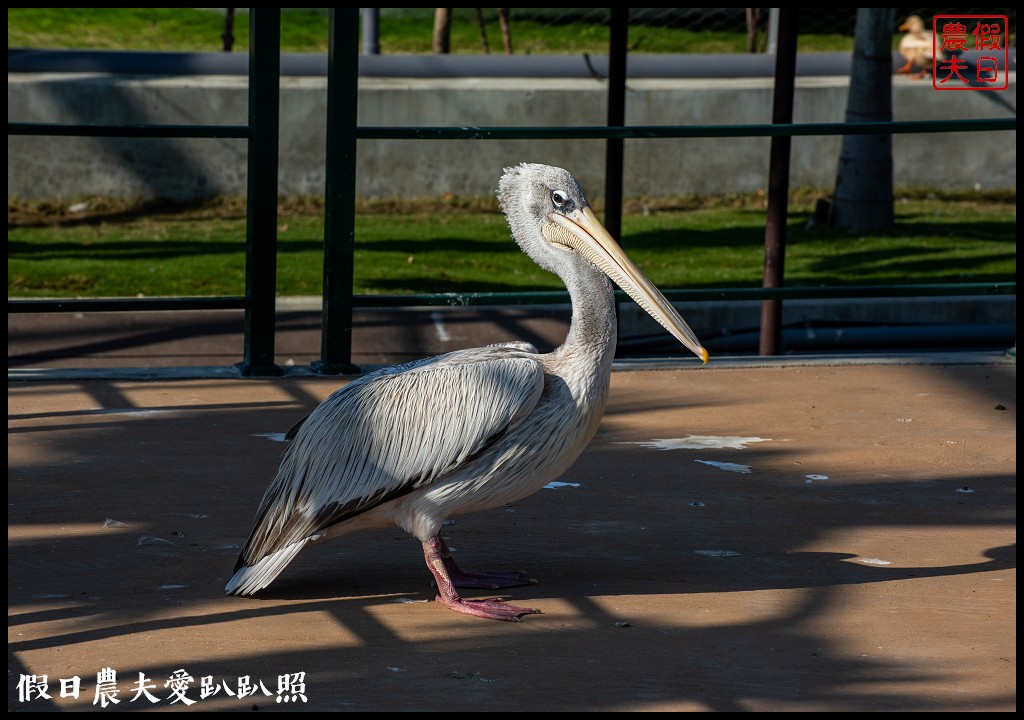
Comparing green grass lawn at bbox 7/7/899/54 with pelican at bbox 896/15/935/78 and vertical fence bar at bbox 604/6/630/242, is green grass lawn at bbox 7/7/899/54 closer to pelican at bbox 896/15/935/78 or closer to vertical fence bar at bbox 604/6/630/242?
pelican at bbox 896/15/935/78

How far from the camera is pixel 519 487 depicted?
10.9 feet

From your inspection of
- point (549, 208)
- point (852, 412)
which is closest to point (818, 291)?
point (852, 412)

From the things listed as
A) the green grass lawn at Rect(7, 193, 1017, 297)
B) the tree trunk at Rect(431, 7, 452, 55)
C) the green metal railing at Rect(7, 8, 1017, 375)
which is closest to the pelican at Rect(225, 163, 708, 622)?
the green metal railing at Rect(7, 8, 1017, 375)

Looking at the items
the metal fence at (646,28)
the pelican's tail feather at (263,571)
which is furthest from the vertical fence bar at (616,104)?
the metal fence at (646,28)

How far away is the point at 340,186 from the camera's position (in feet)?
18.0

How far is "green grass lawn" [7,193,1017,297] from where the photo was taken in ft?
32.8

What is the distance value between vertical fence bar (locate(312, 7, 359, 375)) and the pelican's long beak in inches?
78.3

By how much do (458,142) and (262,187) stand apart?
737cm

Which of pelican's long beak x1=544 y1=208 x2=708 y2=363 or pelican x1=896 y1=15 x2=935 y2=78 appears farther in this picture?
pelican x1=896 y1=15 x2=935 y2=78

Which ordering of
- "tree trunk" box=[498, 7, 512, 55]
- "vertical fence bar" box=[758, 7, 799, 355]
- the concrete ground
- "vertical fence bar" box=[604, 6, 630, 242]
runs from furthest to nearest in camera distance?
1. "tree trunk" box=[498, 7, 512, 55]
2. "vertical fence bar" box=[758, 7, 799, 355]
3. "vertical fence bar" box=[604, 6, 630, 242]
4. the concrete ground

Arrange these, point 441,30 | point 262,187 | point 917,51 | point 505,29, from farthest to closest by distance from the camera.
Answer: point 505,29
point 441,30
point 917,51
point 262,187

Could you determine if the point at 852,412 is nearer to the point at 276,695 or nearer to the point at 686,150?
the point at 276,695

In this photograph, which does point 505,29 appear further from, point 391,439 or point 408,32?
point 391,439

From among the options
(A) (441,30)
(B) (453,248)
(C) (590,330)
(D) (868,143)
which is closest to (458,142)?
(B) (453,248)
